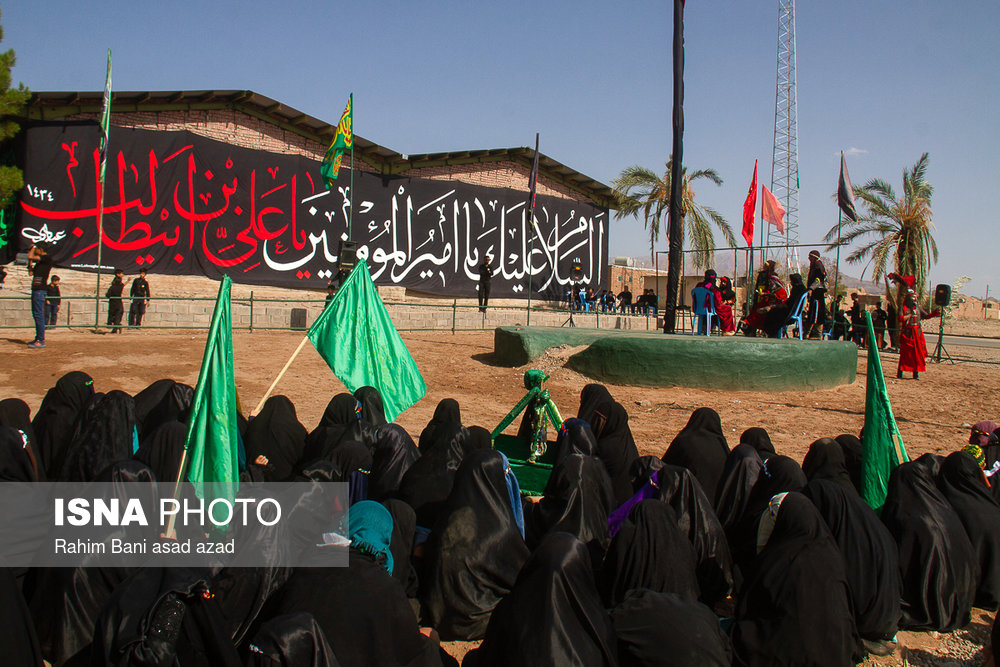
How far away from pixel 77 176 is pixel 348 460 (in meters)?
11.3

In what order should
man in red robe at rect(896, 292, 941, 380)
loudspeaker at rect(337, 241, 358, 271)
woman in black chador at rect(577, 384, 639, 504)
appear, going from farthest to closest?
loudspeaker at rect(337, 241, 358, 271), man in red robe at rect(896, 292, 941, 380), woman in black chador at rect(577, 384, 639, 504)

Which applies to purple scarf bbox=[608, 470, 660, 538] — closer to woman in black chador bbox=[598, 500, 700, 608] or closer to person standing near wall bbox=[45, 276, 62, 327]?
woman in black chador bbox=[598, 500, 700, 608]

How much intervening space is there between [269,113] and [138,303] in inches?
214

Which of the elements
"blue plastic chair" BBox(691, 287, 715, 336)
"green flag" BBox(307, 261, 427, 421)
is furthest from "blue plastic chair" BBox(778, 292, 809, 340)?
"green flag" BBox(307, 261, 427, 421)

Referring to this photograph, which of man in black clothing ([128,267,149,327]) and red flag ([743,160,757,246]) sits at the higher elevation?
red flag ([743,160,757,246])

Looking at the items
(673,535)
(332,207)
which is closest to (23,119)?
(332,207)

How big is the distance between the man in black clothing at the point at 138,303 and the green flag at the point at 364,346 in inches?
279

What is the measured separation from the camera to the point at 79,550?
262 centimetres

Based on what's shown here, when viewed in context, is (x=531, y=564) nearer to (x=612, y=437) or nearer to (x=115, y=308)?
(x=612, y=437)

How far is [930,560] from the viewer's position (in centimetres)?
305

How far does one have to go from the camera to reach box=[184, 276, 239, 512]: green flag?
3.23 m

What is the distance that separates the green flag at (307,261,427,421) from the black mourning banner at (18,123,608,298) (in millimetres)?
8807

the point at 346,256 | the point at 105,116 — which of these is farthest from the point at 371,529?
the point at 105,116

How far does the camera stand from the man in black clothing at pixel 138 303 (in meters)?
11.1
